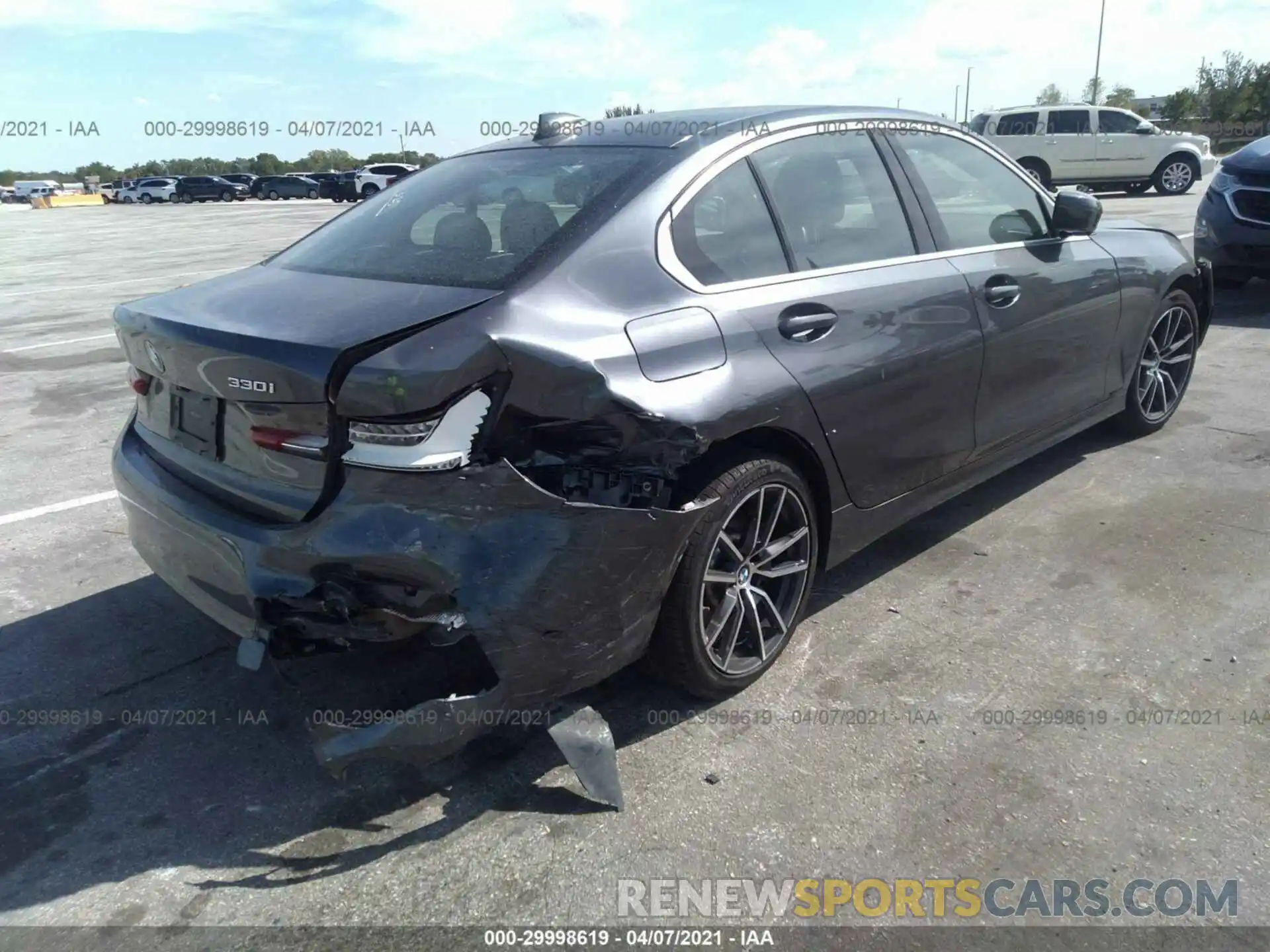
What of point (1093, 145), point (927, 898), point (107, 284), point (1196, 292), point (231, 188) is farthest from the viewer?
point (231, 188)

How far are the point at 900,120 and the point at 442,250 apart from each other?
1.92m

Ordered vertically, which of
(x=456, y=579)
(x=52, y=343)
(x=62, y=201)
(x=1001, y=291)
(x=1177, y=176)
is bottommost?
(x=52, y=343)

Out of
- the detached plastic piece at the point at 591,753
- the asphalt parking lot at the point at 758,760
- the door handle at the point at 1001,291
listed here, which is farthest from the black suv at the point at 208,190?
the detached plastic piece at the point at 591,753

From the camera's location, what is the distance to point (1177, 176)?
22.0 m

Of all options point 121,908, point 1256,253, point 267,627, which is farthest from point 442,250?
point 1256,253

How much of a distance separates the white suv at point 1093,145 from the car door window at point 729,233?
2043 cm

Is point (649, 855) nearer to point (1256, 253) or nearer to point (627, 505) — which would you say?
point (627, 505)

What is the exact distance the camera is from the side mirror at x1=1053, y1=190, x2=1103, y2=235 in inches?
165

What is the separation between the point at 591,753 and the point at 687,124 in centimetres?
209

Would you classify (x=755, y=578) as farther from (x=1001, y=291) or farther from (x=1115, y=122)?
(x=1115, y=122)

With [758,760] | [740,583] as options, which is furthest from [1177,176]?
[758,760]

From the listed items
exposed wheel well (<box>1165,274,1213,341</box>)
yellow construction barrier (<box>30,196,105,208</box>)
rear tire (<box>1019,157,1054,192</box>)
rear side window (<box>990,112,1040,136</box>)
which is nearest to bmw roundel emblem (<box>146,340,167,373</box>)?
exposed wheel well (<box>1165,274,1213,341</box>)

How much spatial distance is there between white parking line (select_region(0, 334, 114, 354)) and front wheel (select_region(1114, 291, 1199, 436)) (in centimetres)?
863

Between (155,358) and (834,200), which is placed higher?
(834,200)
